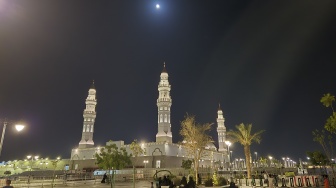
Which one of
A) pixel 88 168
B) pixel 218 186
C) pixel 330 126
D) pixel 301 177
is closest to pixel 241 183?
pixel 218 186

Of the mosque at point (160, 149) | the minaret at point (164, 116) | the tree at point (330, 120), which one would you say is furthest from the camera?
the minaret at point (164, 116)

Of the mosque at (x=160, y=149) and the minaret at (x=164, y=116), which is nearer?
the mosque at (x=160, y=149)

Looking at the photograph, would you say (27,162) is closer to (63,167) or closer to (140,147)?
(63,167)

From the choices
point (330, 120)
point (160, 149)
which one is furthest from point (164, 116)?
point (330, 120)

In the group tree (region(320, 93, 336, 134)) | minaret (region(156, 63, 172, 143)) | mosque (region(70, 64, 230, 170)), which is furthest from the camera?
minaret (region(156, 63, 172, 143))

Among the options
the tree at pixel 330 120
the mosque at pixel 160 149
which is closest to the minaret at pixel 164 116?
the mosque at pixel 160 149

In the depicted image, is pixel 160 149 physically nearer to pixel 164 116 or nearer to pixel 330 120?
pixel 164 116

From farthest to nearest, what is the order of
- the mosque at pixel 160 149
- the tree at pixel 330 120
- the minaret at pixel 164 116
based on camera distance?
the minaret at pixel 164 116 → the mosque at pixel 160 149 → the tree at pixel 330 120

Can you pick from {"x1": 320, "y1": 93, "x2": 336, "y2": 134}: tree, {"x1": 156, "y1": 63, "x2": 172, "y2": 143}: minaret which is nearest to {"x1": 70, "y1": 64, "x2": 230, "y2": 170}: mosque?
{"x1": 156, "y1": 63, "x2": 172, "y2": 143}: minaret

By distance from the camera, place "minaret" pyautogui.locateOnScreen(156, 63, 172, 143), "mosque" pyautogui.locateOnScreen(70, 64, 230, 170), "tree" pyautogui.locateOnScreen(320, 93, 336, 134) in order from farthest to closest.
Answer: "minaret" pyautogui.locateOnScreen(156, 63, 172, 143), "mosque" pyautogui.locateOnScreen(70, 64, 230, 170), "tree" pyautogui.locateOnScreen(320, 93, 336, 134)

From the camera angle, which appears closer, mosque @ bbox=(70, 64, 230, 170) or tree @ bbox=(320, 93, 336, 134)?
tree @ bbox=(320, 93, 336, 134)

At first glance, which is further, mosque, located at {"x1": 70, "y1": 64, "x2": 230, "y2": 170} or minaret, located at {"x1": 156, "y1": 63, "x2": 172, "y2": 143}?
minaret, located at {"x1": 156, "y1": 63, "x2": 172, "y2": 143}

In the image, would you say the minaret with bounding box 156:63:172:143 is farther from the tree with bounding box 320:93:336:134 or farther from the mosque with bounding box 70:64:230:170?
the tree with bounding box 320:93:336:134

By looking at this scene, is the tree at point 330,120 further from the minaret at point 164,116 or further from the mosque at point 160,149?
the minaret at point 164,116
